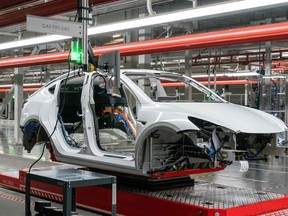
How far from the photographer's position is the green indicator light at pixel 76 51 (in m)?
6.48

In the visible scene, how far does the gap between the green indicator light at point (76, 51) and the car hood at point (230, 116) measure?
6.72ft

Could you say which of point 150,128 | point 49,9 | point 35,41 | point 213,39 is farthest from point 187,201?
point 35,41

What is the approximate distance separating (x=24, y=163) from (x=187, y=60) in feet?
15.6

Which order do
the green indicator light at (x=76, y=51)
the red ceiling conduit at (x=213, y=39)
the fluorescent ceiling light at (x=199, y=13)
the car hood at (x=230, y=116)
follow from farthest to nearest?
→ the red ceiling conduit at (x=213, y=39)
the green indicator light at (x=76, y=51)
the fluorescent ceiling light at (x=199, y=13)
the car hood at (x=230, y=116)

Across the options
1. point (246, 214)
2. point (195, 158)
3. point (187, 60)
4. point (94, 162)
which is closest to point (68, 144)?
point (94, 162)

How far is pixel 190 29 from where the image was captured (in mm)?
12234

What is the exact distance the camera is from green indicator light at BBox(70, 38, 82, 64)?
648cm

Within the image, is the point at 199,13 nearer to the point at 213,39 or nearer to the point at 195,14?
the point at 195,14

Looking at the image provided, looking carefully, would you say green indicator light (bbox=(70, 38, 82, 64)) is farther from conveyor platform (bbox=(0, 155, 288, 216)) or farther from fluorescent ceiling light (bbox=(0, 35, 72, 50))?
conveyor platform (bbox=(0, 155, 288, 216))

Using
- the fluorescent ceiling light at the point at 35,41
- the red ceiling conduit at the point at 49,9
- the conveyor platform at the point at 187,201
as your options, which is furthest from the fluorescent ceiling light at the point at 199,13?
the conveyor platform at the point at 187,201

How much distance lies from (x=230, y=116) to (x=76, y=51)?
2836 mm

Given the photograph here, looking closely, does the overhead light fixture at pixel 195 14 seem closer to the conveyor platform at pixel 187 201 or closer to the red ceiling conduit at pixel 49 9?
the red ceiling conduit at pixel 49 9

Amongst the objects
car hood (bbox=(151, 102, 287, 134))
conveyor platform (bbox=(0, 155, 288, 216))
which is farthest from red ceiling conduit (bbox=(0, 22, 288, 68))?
conveyor platform (bbox=(0, 155, 288, 216))

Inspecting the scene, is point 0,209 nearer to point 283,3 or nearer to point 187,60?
point 283,3
